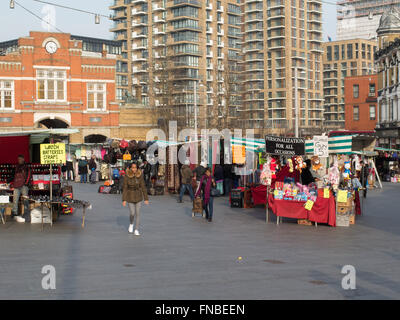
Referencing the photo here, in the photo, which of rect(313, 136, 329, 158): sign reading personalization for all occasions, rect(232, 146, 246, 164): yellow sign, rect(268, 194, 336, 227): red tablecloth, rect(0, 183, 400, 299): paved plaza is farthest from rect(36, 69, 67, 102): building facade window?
rect(268, 194, 336, 227): red tablecloth

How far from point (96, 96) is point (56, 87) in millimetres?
3859

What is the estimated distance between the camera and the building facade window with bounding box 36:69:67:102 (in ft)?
183

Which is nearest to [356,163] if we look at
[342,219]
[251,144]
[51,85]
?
[251,144]

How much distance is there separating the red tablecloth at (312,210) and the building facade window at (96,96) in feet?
136

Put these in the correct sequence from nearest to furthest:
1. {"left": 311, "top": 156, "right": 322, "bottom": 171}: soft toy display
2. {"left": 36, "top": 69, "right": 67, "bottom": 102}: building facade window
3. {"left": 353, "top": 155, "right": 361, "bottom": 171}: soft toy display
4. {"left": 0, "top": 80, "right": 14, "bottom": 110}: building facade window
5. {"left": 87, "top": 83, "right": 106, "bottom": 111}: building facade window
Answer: {"left": 311, "top": 156, "right": 322, "bottom": 171}: soft toy display
{"left": 353, "top": 155, "right": 361, "bottom": 171}: soft toy display
{"left": 0, "top": 80, "right": 14, "bottom": 110}: building facade window
{"left": 36, "top": 69, "right": 67, "bottom": 102}: building facade window
{"left": 87, "top": 83, "right": 106, "bottom": 111}: building facade window

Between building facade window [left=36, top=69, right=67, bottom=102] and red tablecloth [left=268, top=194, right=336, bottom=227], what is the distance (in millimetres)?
41446

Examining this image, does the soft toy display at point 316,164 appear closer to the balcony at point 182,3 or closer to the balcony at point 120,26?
the balcony at point 182,3

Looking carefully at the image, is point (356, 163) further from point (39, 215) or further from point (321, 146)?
point (39, 215)

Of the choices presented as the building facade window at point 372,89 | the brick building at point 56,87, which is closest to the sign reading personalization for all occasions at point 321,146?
the brick building at point 56,87

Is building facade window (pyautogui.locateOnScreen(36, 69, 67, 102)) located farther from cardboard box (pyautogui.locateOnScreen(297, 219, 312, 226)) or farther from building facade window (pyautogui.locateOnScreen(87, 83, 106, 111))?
cardboard box (pyautogui.locateOnScreen(297, 219, 312, 226))

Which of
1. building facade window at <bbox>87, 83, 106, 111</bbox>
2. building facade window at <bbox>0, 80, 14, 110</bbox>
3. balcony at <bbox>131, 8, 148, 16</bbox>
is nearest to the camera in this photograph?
building facade window at <bbox>0, 80, 14, 110</bbox>

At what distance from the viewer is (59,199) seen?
705 inches
